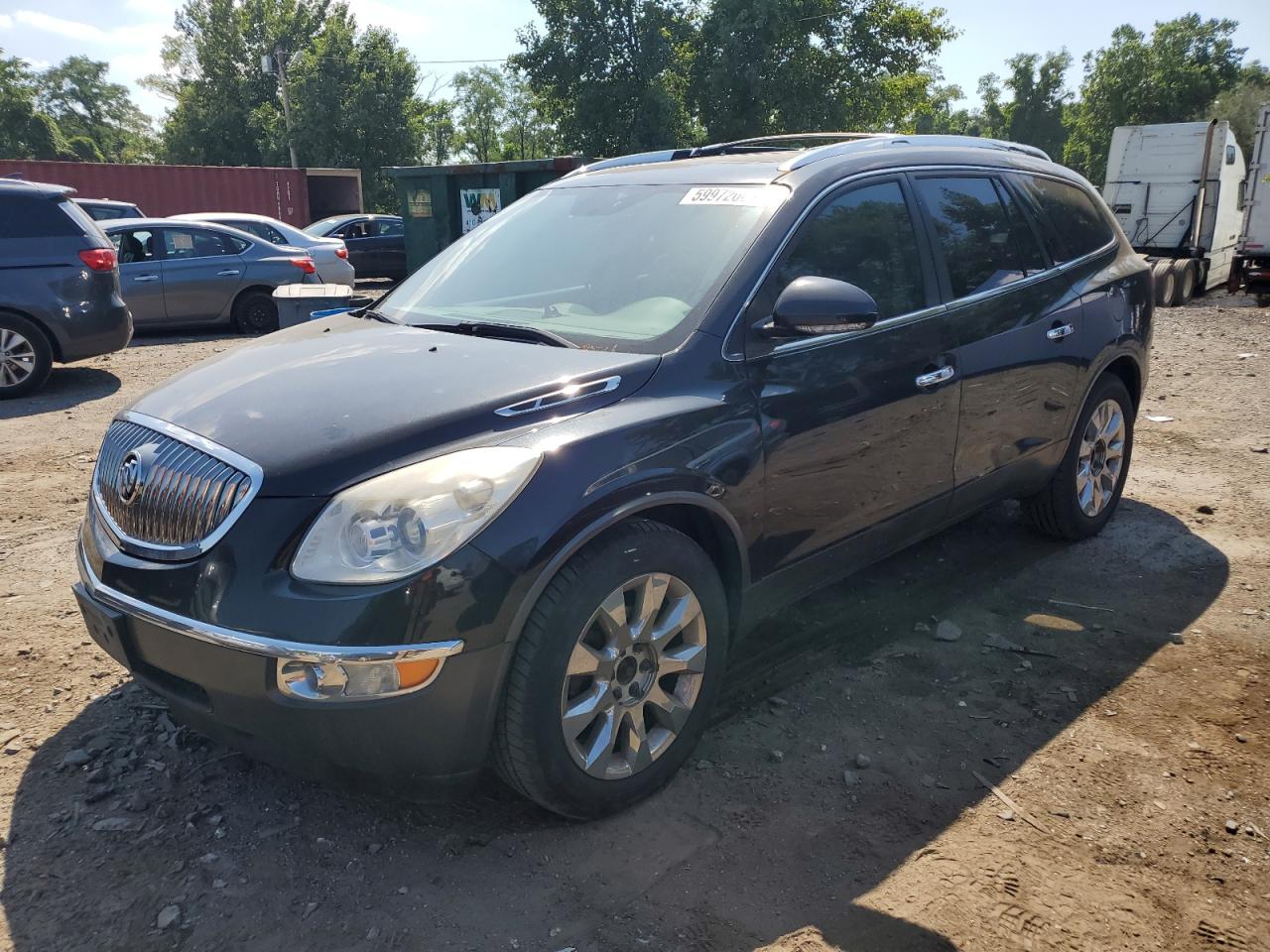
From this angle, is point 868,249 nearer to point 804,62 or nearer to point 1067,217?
point 1067,217

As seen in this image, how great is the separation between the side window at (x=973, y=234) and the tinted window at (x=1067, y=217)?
29cm

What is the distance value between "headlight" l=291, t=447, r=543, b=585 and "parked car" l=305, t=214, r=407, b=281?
17642 millimetres

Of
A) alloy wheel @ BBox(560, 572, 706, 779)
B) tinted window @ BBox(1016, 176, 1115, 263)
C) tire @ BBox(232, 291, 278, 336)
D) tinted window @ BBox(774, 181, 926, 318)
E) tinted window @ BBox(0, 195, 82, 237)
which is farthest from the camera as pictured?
tire @ BBox(232, 291, 278, 336)

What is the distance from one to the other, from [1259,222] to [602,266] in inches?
646

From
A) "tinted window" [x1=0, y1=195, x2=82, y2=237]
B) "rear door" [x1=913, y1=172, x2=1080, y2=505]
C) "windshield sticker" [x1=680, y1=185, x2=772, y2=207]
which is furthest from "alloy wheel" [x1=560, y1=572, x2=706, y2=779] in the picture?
"tinted window" [x1=0, y1=195, x2=82, y2=237]

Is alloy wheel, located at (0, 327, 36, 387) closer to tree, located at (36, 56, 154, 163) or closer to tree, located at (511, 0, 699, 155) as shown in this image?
tree, located at (511, 0, 699, 155)

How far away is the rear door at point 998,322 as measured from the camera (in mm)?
3822

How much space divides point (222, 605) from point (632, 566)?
1005 millimetres

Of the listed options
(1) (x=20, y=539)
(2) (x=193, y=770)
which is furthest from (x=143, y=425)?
(1) (x=20, y=539)

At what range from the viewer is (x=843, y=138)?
13.4 ft

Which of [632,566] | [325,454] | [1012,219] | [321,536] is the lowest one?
[632,566]

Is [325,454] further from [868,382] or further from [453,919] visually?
[868,382]

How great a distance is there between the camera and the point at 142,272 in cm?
1145

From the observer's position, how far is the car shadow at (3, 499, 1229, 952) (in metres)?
2.41
